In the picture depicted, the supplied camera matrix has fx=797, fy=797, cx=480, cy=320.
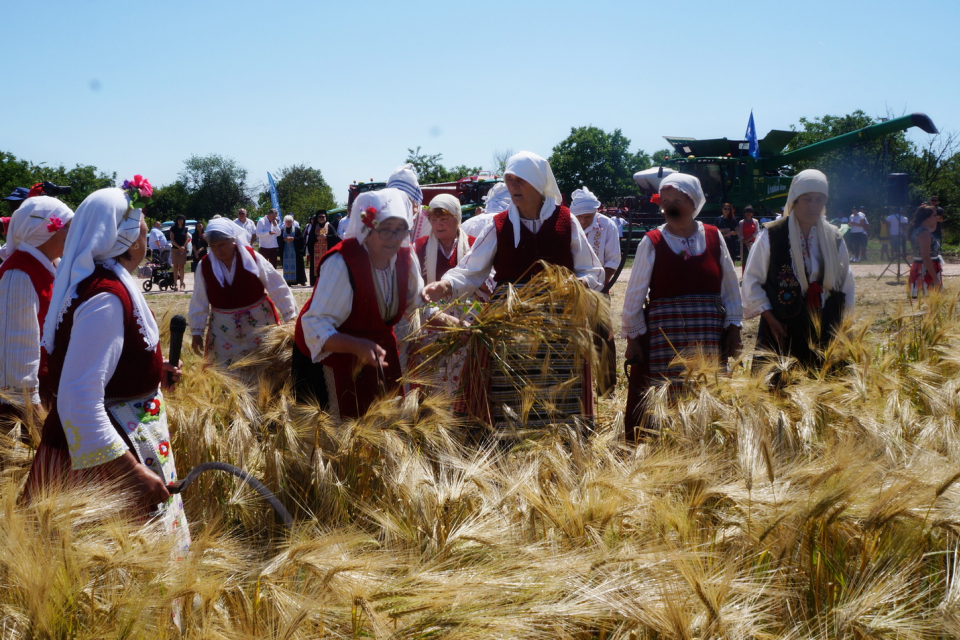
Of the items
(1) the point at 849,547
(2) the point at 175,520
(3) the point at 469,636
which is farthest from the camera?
(2) the point at 175,520

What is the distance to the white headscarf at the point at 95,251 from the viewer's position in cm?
228

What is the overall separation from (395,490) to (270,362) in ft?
7.91

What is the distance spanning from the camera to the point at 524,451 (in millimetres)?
2881

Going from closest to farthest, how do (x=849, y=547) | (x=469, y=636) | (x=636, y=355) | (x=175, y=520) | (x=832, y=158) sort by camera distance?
(x=469, y=636) → (x=849, y=547) → (x=175, y=520) → (x=636, y=355) → (x=832, y=158)

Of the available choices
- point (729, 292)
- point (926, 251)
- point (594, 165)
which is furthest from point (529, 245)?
point (594, 165)

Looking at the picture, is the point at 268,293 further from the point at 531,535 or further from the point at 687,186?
the point at 531,535

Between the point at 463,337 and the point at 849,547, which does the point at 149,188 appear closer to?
the point at 463,337

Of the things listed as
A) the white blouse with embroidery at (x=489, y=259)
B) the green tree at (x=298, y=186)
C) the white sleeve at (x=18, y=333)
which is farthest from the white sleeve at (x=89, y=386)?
the green tree at (x=298, y=186)

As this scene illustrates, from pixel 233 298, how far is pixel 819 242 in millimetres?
3893

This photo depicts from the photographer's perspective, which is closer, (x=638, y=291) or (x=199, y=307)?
(x=638, y=291)

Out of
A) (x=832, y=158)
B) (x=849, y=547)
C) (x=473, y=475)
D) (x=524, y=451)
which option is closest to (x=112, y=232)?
(x=473, y=475)

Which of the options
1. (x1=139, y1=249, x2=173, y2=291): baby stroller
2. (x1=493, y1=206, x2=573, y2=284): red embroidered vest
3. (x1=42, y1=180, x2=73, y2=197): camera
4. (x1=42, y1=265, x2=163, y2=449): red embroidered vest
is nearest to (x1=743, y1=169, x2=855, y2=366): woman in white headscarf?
(x1=493, y1=206, x2=573, y2=284): red embroidered vest

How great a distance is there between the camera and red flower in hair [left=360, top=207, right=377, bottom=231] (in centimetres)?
354

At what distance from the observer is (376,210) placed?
3.54 m
